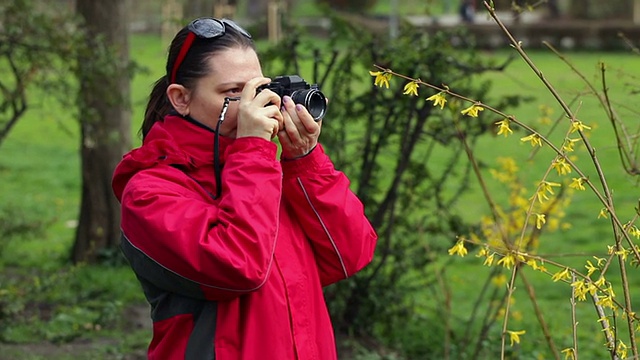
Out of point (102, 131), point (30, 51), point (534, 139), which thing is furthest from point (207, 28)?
point (102, 131)

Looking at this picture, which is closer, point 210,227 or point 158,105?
point 210,227

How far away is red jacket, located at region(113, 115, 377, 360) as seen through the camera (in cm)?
233

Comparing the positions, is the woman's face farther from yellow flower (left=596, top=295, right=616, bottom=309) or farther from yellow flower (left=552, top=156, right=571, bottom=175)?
yellow flower (left=596, top=295, right=616, bottom=309)

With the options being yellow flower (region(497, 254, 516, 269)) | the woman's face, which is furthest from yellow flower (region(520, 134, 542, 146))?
the woman's face

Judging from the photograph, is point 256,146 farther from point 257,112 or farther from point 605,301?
point 605,301

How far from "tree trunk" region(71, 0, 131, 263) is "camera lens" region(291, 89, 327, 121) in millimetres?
4219

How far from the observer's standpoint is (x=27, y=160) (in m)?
14.0

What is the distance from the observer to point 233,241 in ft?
7.61

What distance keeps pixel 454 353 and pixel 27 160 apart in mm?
9470

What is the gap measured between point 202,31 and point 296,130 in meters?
0.33

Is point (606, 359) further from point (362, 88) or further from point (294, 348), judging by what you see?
point (294, 348)

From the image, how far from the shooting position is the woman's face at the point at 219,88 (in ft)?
8.29

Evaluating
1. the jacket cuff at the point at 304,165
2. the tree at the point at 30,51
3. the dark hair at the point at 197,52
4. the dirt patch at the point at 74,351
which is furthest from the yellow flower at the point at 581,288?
the tree at the point at 30,51

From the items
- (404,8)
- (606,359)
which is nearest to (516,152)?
(606,359)
